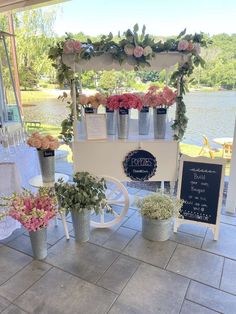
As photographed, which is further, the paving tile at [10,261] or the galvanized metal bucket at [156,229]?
the galvanized metal bucket at [156,229]

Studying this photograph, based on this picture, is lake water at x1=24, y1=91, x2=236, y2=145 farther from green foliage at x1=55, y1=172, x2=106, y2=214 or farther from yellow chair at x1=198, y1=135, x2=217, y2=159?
green foliage at x1=55, y1=172, x2=106, y2=214

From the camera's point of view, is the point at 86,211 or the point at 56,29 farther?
the point at 56,29

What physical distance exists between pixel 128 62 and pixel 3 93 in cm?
287

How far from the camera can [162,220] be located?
213 centimetres

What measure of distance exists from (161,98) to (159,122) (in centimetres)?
22

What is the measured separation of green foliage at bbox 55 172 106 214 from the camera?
2.05 meters

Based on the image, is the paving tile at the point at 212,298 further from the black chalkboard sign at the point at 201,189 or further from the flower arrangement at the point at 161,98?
the flower arrangement at the point at 161,98

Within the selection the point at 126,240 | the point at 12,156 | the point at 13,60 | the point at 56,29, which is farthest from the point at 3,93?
the point at 126,240

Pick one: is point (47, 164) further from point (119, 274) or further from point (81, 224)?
point (119, 274)

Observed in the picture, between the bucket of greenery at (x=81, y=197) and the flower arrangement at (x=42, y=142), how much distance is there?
33cm

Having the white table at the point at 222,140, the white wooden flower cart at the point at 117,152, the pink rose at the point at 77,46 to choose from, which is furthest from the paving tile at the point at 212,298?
the white table at the point at 222,140

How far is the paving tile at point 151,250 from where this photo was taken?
1977mm

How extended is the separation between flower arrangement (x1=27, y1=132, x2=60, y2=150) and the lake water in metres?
0.68

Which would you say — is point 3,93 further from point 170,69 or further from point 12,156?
point 170,69
